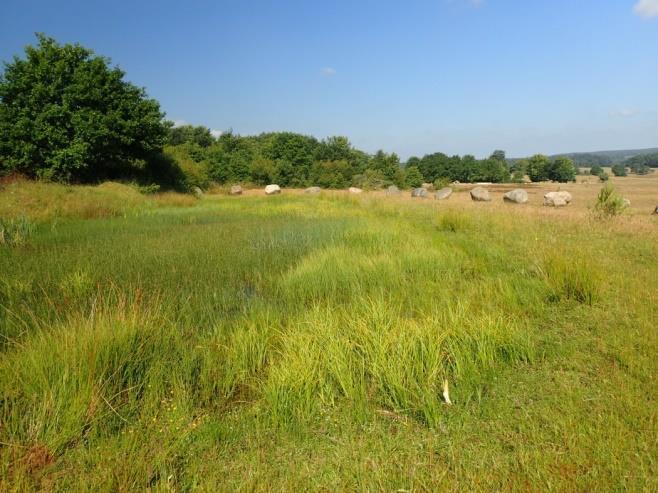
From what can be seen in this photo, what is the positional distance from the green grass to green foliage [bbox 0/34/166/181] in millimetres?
15692

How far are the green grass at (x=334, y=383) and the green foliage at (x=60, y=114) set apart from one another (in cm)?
1569

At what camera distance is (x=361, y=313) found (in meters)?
4.05

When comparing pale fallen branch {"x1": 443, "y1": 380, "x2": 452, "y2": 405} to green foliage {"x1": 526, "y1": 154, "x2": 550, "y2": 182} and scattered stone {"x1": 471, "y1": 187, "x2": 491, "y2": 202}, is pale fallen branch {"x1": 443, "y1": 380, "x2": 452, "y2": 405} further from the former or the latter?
green foliage {"x1": 526, "y1": 154, "x2": 550, "y2": 182}

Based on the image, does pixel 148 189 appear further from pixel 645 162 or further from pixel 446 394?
pixel 645 162

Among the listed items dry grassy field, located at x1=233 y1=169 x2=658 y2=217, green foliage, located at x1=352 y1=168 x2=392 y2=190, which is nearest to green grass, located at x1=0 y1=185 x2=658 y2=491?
dry grassy field, located at x1=233 y1=169 x2=658 y2=217

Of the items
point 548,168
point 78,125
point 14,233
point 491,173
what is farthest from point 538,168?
point 14,233

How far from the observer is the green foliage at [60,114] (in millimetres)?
17547

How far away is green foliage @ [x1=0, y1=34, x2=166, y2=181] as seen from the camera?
57.6ft

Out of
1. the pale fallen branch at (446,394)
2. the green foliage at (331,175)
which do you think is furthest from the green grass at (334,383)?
the green foliage at (331,175)

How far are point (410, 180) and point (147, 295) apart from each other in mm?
55181

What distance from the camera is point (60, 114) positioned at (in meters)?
Result: 17.6

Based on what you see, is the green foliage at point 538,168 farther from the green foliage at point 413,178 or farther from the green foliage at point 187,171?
the green foliage at point 187,171

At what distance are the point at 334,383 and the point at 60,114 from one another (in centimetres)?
2088

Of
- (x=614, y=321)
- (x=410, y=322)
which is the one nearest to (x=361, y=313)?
(x=410, y=322)
